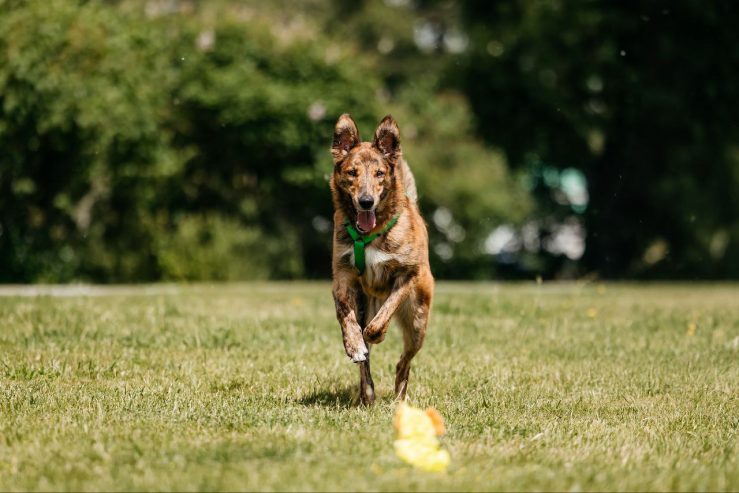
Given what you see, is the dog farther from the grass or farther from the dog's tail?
the grass

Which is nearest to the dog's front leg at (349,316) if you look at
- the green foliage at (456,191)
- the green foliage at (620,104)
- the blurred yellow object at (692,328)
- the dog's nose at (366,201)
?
the dog's nose at (366,201)

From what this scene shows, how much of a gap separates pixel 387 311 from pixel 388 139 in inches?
45.8

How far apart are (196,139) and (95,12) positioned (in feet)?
13.2

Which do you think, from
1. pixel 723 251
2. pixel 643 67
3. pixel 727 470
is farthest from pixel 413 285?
pixel 723 251

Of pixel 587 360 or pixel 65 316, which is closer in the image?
pixel 587 360

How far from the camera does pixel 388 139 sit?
233 inches

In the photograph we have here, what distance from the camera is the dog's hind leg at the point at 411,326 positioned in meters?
5.87

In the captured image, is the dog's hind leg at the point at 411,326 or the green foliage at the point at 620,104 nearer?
the dog's hind leg at the point at 411,326

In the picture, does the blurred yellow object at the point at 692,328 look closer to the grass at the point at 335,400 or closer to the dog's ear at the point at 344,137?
Result: the grass at the point at 335,400

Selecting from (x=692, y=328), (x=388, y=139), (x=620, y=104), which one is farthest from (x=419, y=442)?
(x=620, y=104)

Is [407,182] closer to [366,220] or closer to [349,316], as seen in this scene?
[366,220]

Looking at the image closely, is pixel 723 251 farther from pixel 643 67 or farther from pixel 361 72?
pixel 361 72

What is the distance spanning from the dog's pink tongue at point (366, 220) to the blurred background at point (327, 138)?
10.1 metres

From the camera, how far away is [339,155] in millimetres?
5949
